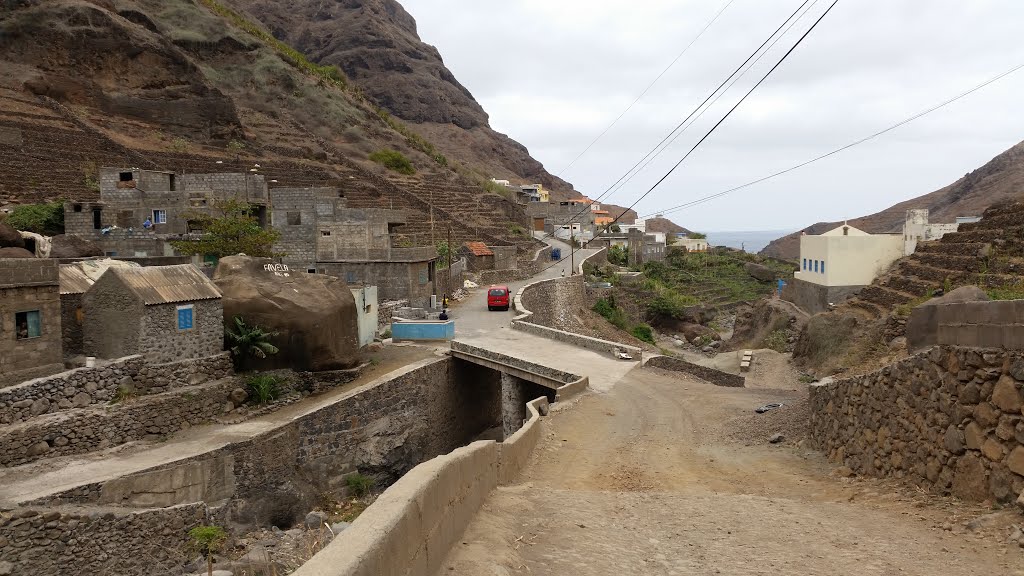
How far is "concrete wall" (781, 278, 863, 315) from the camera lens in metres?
30.6

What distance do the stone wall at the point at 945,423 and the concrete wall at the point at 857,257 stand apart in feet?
78.9

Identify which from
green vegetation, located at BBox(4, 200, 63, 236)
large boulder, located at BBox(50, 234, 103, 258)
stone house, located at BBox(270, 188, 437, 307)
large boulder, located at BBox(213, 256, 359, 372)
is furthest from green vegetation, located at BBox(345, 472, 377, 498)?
green vegetation, located at BBox(4, 200, 63, 236)

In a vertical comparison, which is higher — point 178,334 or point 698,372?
point 178,334

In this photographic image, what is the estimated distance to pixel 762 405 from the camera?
46.9 ft

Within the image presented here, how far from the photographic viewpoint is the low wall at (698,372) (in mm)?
19656

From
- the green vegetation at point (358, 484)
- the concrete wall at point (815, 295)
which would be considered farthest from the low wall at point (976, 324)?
the concrete wall at point (815, 295)

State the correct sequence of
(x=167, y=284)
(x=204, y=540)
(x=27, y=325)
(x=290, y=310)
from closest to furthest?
(x=204, y=540) → (x=27, y=325) → (x=167, y=284) → (x=290, y=310)

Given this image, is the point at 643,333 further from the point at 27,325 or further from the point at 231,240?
the point at 27,325

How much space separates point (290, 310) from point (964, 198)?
93.2 metres

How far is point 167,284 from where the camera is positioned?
1533 cm

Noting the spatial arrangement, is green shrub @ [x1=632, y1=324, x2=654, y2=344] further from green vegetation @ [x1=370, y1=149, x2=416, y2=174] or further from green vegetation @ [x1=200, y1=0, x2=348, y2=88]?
green vegetation @ [x1=200, y1=0, x2=348, y2=88]

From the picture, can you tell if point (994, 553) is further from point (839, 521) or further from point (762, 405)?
point (762, 405)

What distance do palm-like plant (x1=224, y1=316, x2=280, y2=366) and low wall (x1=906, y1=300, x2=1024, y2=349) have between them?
14473 millimetres

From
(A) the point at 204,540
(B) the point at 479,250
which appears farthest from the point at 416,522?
(B) the point at 479,250
